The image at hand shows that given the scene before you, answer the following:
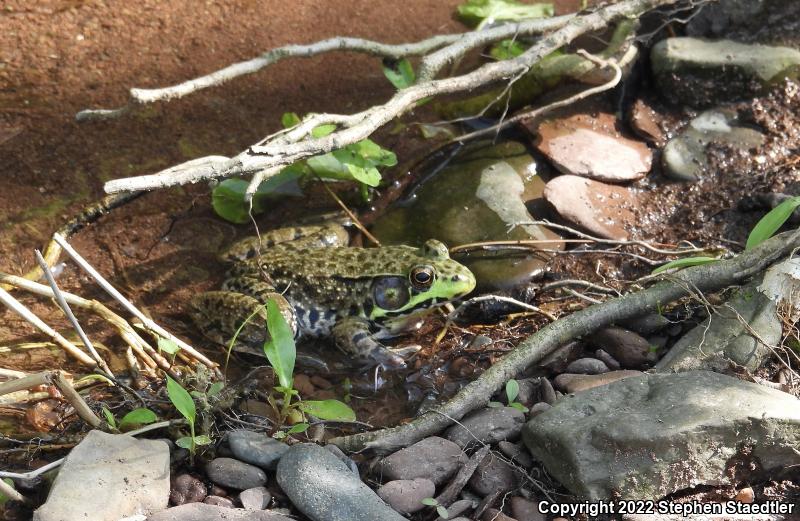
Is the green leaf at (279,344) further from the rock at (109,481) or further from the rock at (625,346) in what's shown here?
the rock at (625,346)

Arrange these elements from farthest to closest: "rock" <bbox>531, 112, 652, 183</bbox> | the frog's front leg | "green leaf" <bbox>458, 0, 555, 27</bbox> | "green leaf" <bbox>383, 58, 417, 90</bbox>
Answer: "green leaf" <bbox>458, 0, 555, 27</bbox> < "rock" <bbox>531, 112, 652, 183</bbox> < "green leaf" <bbox>383, 58, 417, 90</bbox> < the frog's front leg

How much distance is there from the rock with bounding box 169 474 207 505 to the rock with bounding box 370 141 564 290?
7.48 feet

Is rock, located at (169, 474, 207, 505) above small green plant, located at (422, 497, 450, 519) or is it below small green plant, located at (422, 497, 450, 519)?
above

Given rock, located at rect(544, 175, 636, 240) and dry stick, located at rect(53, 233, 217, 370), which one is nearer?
dry stick, located at rect(53, 233, 217, 370)

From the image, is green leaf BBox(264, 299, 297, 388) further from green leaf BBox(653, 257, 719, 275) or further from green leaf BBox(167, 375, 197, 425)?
green leaf BBox(653, 257, 719, 275)

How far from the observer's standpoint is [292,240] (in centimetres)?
528

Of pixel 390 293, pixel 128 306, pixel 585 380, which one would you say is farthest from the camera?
pixel 390 293

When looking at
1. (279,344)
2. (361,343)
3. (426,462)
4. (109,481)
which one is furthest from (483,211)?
(109,481)

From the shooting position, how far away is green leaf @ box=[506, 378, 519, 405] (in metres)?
3.95

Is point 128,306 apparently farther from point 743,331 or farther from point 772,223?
point 772,223

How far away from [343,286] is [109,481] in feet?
7.10

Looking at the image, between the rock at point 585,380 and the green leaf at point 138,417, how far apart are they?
207 centimetres

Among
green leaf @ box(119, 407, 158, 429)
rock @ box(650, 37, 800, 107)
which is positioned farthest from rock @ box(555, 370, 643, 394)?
rock @ box(650, 37, 800, 107)

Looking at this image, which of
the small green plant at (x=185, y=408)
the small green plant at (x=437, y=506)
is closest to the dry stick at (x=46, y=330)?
the small green plant at (x=185, y=408)
